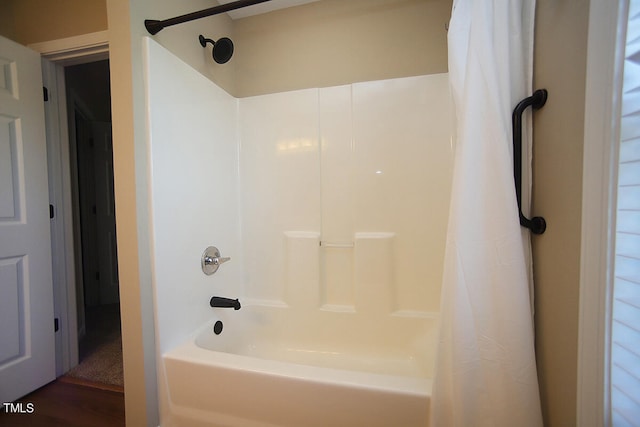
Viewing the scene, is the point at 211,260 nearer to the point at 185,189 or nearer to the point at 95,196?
the point at 185,189

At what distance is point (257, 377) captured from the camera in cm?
86

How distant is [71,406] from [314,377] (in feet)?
5.16

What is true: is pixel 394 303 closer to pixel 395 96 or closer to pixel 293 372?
pixel 293 372

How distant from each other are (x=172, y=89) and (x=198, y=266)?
93 cm

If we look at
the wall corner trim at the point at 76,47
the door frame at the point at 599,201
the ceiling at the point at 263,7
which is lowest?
the door frame at the point at 599,201

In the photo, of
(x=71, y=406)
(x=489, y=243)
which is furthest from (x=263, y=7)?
(x=71, y=406)

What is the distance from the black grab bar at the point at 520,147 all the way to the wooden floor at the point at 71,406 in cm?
209

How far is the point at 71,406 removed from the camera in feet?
4.10

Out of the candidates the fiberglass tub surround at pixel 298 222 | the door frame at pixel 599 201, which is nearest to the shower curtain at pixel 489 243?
the door frame at pixel 599 201

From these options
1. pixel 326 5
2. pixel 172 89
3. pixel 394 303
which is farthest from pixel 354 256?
pixel 326 5

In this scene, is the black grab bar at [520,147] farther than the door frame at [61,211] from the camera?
No

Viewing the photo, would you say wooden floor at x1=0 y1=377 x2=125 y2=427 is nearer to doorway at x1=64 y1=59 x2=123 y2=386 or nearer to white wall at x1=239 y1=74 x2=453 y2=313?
doorway at x1=64 y1=59 x2=123 y2=386

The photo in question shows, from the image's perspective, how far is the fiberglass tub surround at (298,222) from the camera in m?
1.04

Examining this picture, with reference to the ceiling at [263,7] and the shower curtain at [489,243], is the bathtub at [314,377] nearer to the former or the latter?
the shower curtain at [489,243]
